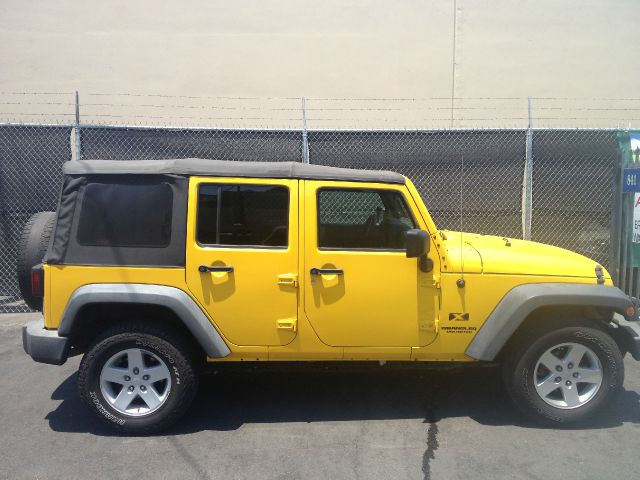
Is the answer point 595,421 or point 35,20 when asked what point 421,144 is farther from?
point 35,20

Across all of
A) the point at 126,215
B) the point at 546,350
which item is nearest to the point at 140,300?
the point at 126,215

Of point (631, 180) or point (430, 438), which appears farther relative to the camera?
point (631, 180)

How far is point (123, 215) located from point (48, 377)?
6.95 ft

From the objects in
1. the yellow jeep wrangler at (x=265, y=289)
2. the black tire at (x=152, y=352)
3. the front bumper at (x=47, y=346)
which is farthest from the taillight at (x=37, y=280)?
the black tire at (x=152, y=352)

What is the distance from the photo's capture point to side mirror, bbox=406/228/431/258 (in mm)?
3533

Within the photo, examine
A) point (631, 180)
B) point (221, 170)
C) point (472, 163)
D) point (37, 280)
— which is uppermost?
point (472, 163)

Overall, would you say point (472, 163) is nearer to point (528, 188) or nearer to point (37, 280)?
point (528, 188)

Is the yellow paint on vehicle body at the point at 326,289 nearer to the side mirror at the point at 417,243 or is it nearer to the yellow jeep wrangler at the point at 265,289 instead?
the yellow jeep wrangler at the point at 265,289

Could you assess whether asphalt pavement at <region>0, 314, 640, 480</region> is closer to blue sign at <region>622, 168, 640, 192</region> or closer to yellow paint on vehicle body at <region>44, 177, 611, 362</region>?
yellow paint on vehicle body at <region>44, 177, 611, 362</region>

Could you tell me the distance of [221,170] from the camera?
3.70 meters

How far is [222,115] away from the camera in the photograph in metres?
12.4

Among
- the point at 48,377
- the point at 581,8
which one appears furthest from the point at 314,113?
the point at 48,377

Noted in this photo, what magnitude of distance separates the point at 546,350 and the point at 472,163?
387 centimetres

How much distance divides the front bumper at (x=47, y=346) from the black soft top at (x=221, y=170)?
1141 millimetres
